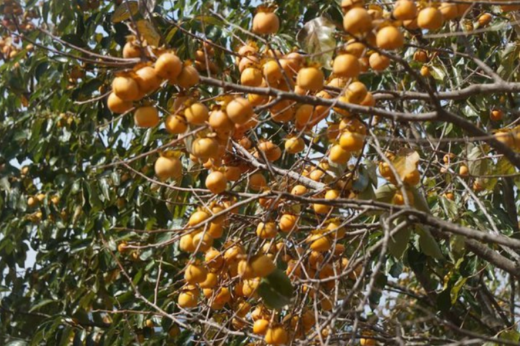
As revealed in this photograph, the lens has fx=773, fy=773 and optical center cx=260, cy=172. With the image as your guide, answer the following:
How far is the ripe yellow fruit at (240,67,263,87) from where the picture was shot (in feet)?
4.62

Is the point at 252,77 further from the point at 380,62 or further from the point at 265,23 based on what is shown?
the point at 380,62

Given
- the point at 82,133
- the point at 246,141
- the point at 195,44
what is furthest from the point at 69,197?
the point at 246,141

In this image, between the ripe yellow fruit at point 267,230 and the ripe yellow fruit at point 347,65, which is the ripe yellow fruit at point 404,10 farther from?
the ripe yellow fruit at point 267,230

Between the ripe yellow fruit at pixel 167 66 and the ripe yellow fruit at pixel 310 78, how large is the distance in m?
0.22

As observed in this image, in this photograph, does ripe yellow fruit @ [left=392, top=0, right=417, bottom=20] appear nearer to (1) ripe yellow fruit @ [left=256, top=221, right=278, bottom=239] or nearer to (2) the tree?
(2) the tree

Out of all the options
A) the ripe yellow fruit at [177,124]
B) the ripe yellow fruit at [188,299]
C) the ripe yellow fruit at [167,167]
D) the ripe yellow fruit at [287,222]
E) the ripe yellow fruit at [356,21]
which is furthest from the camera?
the ripe yellow fruit at [188,299]

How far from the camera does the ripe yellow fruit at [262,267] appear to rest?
137cm

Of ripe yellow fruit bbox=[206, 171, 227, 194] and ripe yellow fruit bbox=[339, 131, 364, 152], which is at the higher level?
ripe yellow fruit bbox=[339, 131, 364, 152]

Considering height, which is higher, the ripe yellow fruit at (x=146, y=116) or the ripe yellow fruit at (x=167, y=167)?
the ripe yellow fruit at (x=146, y=116)

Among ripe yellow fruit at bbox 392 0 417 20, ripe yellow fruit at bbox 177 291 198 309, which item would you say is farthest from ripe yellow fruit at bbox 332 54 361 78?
ripe yellow fruit at bbox 177 291 198 309

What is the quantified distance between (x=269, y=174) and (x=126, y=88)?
1.10m

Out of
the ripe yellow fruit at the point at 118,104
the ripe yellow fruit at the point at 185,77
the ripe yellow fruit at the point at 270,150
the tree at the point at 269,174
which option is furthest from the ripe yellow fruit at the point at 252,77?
the ripe yellow fruit at the point at 270,150

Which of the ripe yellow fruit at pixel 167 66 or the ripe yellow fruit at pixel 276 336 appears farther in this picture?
the ripe yellow fruit at pixel 276 336

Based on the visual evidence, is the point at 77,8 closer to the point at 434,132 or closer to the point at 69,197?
the point at 69,197
